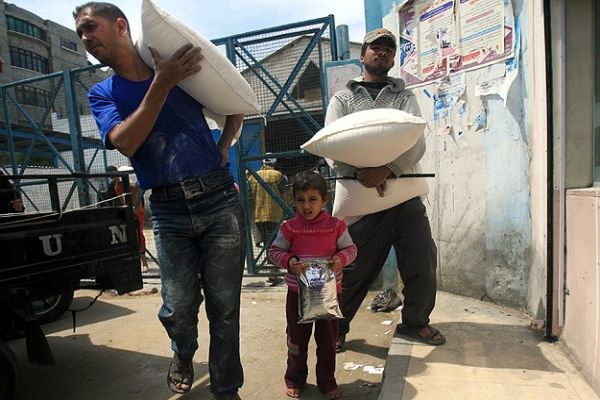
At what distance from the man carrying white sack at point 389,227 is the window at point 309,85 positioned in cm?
233

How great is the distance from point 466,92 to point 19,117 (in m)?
6.74

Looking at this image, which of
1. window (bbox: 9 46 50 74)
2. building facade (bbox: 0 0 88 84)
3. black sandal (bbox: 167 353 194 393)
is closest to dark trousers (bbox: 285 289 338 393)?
black sandal (bbox: 167 353 194 393)

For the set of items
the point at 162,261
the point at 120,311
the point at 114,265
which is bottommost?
the point at 120,311

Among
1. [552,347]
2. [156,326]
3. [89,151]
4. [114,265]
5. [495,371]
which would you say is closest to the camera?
[495,371]

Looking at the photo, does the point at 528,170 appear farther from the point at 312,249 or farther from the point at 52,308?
the point at 52,308

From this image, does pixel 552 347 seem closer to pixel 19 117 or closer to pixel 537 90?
pixel 537 90

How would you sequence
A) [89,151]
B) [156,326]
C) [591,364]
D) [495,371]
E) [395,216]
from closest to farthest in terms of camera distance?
1. [591,364]
2. [495,371]
3. [395,216]
4. [156,326]
5. [89,151]

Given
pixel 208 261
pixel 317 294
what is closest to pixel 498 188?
pixel 317 294

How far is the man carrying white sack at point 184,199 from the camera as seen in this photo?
76.2 inches

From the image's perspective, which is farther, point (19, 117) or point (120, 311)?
point (19, 117)

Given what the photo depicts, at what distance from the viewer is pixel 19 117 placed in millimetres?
6777

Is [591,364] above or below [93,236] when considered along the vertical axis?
below

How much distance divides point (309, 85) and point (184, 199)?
3446mm

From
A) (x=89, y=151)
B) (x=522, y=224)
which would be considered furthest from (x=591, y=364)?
(x=89, y=151)
